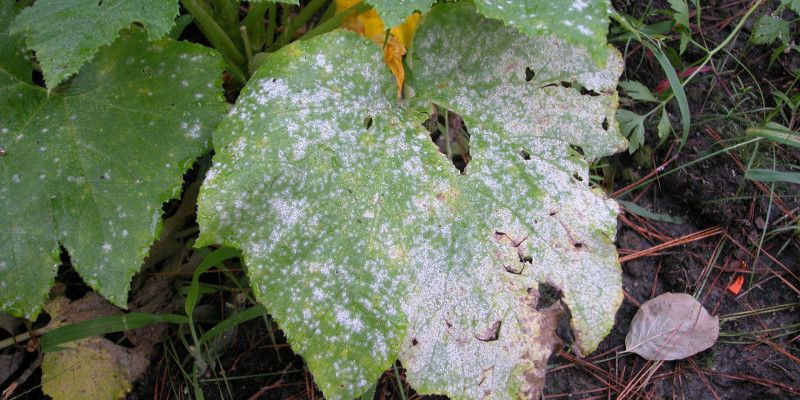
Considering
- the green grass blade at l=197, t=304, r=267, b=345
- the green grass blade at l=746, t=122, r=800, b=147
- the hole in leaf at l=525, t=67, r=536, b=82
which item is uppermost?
the hole in leaf at l=525, t=67, r=536, b=82

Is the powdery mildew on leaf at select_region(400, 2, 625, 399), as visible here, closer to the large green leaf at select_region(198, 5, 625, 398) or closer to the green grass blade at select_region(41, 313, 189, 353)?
the large green leaf at select_region(198, 5, 625, 398)

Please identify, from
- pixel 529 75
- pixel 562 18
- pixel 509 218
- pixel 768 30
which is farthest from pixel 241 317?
pixel 768 30

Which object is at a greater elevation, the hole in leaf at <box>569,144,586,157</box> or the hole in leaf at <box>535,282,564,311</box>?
the hole in leaf at <box>569,144,586,157</box>

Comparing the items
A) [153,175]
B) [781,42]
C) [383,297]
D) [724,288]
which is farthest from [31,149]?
[781,42]

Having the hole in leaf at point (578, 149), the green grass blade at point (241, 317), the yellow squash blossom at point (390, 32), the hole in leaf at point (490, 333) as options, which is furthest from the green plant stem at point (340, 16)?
the hole in leaf at point (490, 333)

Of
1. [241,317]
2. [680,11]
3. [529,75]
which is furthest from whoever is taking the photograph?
[680,11]

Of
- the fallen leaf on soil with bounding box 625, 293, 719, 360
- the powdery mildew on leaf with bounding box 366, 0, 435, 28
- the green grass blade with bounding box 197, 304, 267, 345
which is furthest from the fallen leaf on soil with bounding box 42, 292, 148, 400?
the fallen leaf on soil with bounding box 625, 293, 719, 360

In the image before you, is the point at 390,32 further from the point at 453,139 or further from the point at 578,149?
the point at 578,149
